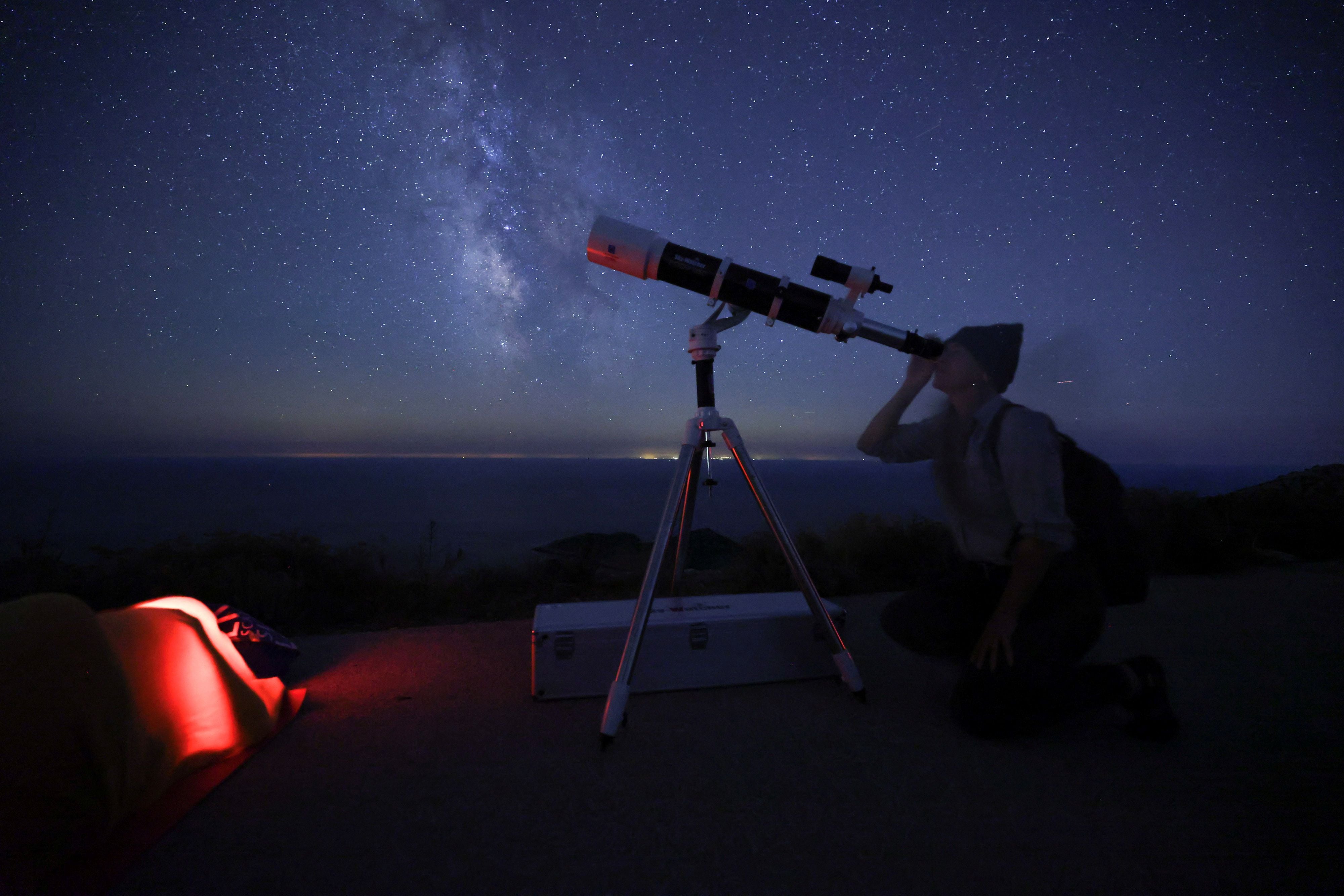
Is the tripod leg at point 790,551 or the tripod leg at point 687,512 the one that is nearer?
the tripod leg at point 790,551

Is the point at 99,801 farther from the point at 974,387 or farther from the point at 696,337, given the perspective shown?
the point at 974,387

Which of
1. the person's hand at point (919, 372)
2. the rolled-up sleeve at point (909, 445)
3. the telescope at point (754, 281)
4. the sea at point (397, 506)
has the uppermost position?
the telescope at point (754, 281)

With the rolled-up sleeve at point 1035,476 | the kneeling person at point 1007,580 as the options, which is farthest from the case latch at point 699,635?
the rolled-up sleeve at point 1035,476

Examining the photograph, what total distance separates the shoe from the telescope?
149 centimetres

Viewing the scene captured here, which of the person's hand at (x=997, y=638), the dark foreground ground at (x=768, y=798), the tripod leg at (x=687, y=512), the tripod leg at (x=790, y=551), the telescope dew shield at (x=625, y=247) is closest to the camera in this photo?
the dark foreground ground at (x=768, y=798)

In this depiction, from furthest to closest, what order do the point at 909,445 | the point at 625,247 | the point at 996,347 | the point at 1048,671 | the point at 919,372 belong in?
1. the point at 909,445
2. the point at 919,372
3. the point at 996,347
4. the point at 625,247
5. the point at 1048,671

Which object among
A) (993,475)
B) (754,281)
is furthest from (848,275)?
(993,475)

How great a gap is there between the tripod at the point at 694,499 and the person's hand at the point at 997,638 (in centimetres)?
53

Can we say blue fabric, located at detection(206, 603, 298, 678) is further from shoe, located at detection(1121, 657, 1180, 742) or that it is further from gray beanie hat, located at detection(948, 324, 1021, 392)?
shoe, located at detection(1121, 657, 1180, 742)

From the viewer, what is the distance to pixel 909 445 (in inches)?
102

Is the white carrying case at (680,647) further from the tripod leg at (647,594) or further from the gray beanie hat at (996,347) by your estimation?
the gray beanie hat at (996,347)

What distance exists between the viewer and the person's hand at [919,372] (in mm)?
2391

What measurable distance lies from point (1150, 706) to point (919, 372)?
5.18ft

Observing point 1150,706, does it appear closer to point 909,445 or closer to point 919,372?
point 909,445
